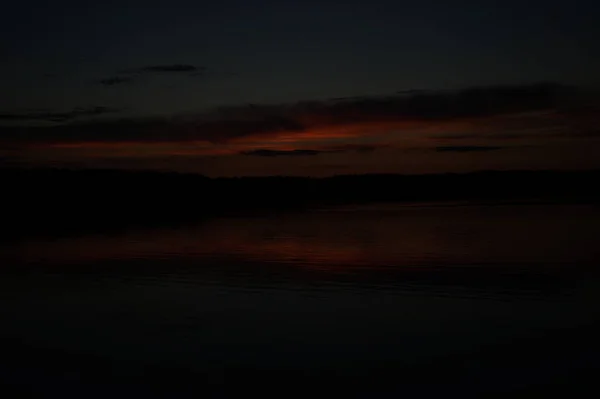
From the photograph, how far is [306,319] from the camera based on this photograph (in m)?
8.30

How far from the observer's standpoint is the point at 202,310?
29.0 feet

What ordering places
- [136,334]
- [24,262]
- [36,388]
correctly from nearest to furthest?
[36,388] < [136,334] < [24,262]

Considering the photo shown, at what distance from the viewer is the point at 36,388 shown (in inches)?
240

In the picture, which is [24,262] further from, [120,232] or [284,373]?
[284,373]

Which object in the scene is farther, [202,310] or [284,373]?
[202,310]

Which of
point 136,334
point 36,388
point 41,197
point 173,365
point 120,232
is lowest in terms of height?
point 36,388

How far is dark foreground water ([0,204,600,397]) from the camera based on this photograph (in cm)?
619

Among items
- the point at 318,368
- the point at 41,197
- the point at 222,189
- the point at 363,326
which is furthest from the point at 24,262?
the point at 222,189

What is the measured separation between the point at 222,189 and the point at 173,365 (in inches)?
1441

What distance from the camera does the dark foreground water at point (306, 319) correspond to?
619 cm

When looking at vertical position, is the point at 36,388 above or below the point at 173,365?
below

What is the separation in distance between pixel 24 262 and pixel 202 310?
5.95 meters

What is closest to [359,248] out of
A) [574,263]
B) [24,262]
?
[574,263]

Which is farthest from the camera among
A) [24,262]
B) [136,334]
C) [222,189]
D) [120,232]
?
[222,189]
